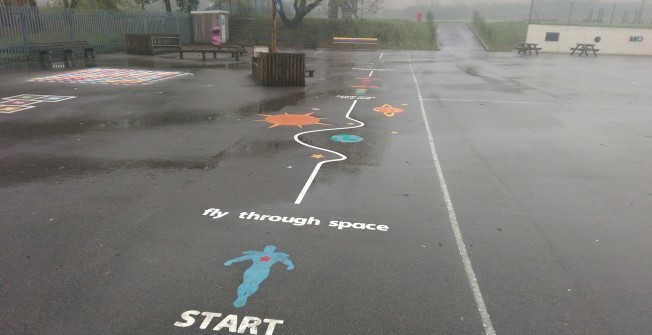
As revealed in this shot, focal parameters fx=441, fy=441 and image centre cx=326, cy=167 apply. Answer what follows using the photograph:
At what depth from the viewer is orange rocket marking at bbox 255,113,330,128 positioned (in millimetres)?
11047

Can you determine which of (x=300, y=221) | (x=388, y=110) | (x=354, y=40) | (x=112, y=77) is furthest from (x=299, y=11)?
(x=300, y=221)

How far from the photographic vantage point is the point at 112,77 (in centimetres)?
1814

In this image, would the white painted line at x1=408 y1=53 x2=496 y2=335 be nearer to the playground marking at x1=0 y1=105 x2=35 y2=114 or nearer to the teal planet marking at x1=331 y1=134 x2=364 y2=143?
the teal planet marking at x1=331 y1=134 x2=364 y2=143

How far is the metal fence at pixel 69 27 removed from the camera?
22.0m

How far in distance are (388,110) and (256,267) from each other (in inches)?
366

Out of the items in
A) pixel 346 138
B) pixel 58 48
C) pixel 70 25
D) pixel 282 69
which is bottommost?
pixel 346 138

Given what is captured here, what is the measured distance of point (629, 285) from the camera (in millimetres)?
4367

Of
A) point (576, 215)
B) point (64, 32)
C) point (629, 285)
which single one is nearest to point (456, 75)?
point (576, 215)

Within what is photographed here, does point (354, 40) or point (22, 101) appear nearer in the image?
point (22, 101)

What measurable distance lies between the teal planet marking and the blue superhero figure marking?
16.2ft

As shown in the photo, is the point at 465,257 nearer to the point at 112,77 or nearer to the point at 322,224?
the point at 322,224

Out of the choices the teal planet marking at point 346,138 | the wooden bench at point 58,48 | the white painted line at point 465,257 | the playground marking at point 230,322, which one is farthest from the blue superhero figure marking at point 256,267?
the wooden bench at point 58,48

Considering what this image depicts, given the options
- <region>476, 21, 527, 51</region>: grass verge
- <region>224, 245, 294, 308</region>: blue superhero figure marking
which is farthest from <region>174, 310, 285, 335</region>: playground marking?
<region>476, 21, 527, 51</region>: grass verge

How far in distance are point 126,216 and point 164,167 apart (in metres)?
2.02
